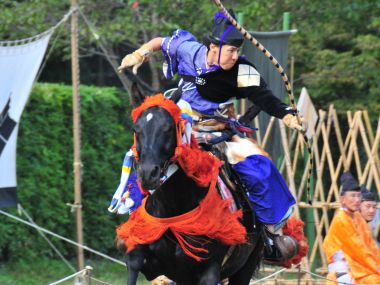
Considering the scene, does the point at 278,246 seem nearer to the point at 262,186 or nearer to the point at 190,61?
the point at 262,186

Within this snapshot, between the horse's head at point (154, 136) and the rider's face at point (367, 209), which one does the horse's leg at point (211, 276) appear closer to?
the horse's head at point (154, 136)

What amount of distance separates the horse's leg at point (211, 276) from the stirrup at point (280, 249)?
1.07 meters

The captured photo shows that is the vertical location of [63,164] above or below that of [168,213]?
below

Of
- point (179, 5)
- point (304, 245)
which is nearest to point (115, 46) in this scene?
point (179, 5)

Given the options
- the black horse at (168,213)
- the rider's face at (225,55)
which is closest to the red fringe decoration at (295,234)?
the black horse at (168,213)

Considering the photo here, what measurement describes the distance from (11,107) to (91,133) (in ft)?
10.9

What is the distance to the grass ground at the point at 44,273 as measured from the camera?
34.1 feet

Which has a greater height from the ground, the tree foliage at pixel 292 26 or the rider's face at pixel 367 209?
the tree foliage at pixel 292 26

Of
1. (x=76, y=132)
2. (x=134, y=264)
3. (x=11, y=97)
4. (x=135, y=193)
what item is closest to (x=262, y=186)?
(x=135, y=193)

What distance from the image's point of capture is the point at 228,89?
6586 mm

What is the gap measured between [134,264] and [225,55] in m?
1.47

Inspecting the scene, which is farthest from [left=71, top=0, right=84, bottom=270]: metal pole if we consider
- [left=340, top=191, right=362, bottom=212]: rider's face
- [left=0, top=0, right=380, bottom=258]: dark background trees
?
[left=340, top=191, right=362, bottom=212]: rider's face

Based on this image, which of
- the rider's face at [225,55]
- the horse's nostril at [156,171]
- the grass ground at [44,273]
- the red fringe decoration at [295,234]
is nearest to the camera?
the horse's nostril at [156,171]

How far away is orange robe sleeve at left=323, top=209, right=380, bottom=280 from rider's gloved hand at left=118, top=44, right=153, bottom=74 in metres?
3.12
